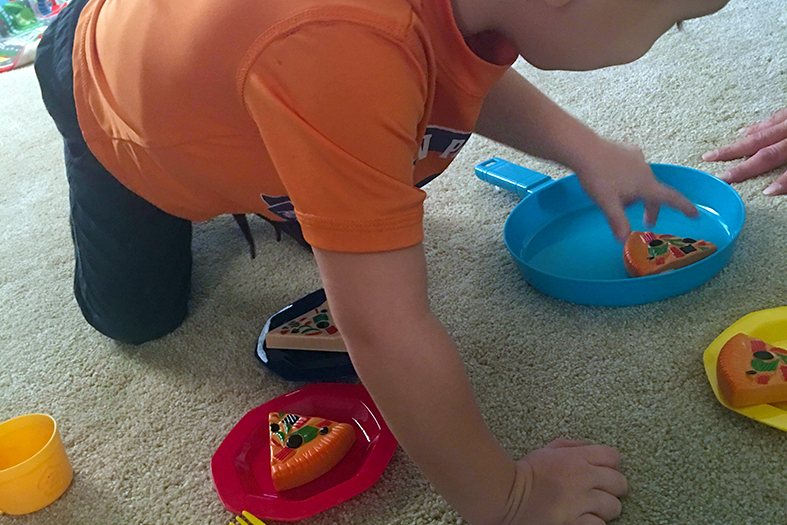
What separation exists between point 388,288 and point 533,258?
18.6 inches

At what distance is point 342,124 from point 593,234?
56 centimetres

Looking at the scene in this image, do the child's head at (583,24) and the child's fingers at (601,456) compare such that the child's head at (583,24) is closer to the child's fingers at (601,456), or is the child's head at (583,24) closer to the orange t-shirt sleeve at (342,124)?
the orange t-shirt sleeve at (342,124)

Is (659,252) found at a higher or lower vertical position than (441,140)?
lower

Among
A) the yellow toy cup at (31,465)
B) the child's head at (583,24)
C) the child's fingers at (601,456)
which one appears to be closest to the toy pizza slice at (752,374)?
the child's fingers at (601,456)

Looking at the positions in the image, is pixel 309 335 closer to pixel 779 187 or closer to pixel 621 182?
pixel 621 182

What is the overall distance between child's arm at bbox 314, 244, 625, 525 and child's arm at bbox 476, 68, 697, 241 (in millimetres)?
341

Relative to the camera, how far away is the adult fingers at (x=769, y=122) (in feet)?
3.33

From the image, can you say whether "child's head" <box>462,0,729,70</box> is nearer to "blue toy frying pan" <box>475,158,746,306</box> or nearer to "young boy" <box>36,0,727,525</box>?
"young boy" <box>36,0,727,525</box>

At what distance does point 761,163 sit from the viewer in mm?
947

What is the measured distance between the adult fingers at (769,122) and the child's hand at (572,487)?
64cm

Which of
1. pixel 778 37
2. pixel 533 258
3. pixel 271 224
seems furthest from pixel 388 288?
pixel 778 37

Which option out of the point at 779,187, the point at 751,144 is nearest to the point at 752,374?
the point at 779,187

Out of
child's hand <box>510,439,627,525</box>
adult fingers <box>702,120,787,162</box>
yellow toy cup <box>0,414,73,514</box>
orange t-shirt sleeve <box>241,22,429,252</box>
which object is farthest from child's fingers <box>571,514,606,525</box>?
adult fingers <box>702,120,787,162</box>

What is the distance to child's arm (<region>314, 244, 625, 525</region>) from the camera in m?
0.50
